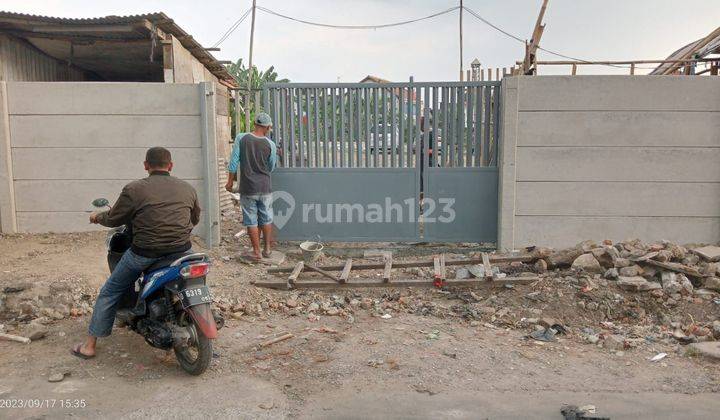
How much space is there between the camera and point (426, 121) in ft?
25.4

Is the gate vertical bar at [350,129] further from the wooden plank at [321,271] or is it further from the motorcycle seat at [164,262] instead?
the motorcycle seat at [164,262]

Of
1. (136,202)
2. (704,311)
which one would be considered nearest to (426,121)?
(704,311)

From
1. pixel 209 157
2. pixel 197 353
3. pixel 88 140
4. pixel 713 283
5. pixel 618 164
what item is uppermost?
pixel 88 140

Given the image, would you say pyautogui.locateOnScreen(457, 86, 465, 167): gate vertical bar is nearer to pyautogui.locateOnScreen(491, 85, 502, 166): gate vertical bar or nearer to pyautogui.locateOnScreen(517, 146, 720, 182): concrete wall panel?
pyautogui.locateOnScreen(491, 85, 502, 166): gate vertical bar

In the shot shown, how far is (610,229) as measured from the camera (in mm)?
7641

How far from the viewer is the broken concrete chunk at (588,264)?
617cm

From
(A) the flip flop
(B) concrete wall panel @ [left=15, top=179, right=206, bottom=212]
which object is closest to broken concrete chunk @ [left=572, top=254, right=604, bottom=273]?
(B) concrete wall panel @ [left=15, top=179, right=206, bottom=212]

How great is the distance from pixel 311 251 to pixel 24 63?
22.6 ft

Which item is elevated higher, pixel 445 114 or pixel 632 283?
pixel 445 114

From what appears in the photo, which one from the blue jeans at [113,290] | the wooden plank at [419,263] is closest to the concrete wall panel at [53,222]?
the wooden plank at [419,263]

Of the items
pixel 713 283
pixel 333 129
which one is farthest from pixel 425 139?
pixel 713 283

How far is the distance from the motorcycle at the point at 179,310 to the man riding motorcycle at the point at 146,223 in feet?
0.32

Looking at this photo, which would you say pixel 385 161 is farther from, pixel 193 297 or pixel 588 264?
pixel 193 297

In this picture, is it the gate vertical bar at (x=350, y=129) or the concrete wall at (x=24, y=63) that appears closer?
the gate vertical bar at (x=350, y=129)
